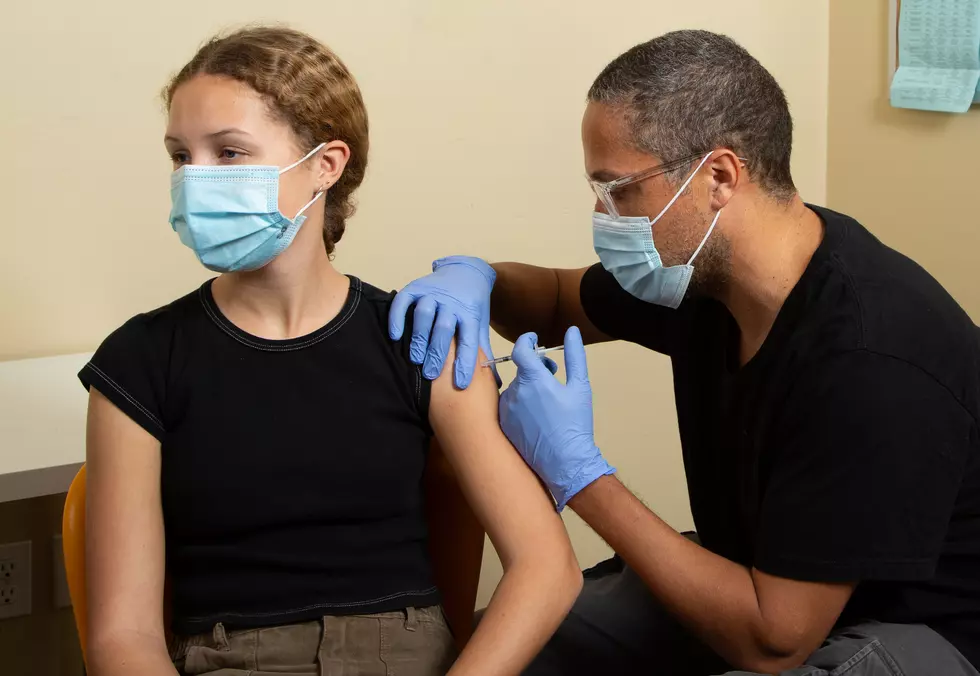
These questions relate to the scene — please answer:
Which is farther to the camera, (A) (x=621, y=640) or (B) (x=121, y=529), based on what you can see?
(A) (x=621, y=640)

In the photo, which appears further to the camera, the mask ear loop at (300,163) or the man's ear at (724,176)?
the man's ear at (724,176)

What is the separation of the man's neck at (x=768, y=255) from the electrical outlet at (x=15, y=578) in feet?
5.00

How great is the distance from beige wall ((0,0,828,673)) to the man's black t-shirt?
38.4 inches

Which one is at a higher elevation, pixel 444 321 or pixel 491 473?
pixel 444 321

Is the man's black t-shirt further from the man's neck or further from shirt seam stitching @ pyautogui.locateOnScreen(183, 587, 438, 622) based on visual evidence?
shirt seam stitching @ pyautogui.locateOnScreen(183, 587, 438, 622)

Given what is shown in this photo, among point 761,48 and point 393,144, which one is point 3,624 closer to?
point 393,144

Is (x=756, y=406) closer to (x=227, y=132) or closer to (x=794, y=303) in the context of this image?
(x=794, y=303)

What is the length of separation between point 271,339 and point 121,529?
30 cm

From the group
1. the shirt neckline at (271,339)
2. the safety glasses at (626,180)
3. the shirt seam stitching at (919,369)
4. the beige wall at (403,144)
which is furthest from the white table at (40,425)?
the shirt seam stitching at (919,369)

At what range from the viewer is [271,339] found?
1357 millimetres

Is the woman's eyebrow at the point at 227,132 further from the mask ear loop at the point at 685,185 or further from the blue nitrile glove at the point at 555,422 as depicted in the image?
the mask ear loop at the point at 685,185

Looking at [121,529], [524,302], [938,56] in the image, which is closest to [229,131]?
[121,529]

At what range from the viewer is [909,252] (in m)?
2.52

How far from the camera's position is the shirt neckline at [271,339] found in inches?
53.0
